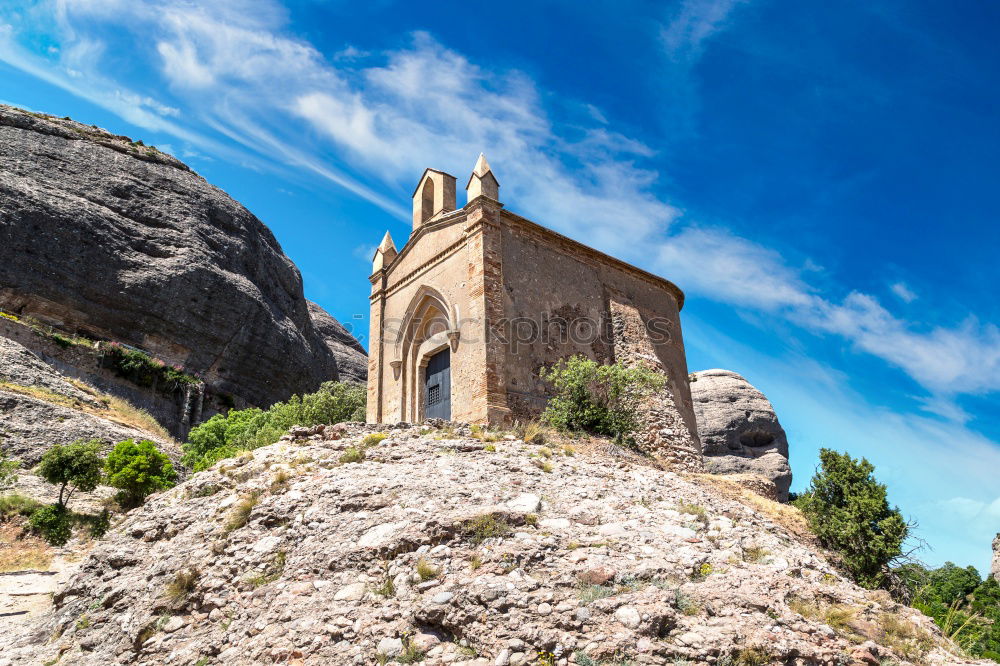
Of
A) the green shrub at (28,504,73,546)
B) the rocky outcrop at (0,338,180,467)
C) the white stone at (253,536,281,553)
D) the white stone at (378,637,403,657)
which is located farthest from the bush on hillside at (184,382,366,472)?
the white stone at (378,637,403,657)

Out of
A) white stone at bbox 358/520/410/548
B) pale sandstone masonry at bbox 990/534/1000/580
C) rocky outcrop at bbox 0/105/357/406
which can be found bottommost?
pale sandstone masonry at bbox 990/534/1000/580

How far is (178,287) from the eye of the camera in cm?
3419

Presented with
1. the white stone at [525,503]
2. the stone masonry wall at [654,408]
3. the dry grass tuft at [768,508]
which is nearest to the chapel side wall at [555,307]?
the stone masonry wall at [654,408]

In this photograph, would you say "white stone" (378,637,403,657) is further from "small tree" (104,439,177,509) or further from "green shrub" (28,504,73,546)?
"small tree" (104,439,177,509)

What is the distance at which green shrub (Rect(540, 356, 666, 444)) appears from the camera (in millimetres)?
14438

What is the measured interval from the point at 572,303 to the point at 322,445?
8.10 metres

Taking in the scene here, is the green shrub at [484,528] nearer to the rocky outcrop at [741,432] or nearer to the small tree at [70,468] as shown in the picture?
the small tree at [70,468]

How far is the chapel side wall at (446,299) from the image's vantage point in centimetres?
1472

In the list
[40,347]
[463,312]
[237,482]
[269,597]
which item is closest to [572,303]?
[463,312]

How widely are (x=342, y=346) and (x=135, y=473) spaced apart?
40.8 m

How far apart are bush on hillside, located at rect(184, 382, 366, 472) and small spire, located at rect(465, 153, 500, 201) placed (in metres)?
9.08

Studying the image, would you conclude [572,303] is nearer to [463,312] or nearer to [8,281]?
[463,312]

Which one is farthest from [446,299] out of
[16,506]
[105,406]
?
[105,406]

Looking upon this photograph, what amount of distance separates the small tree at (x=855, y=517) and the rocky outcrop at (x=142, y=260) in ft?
104
